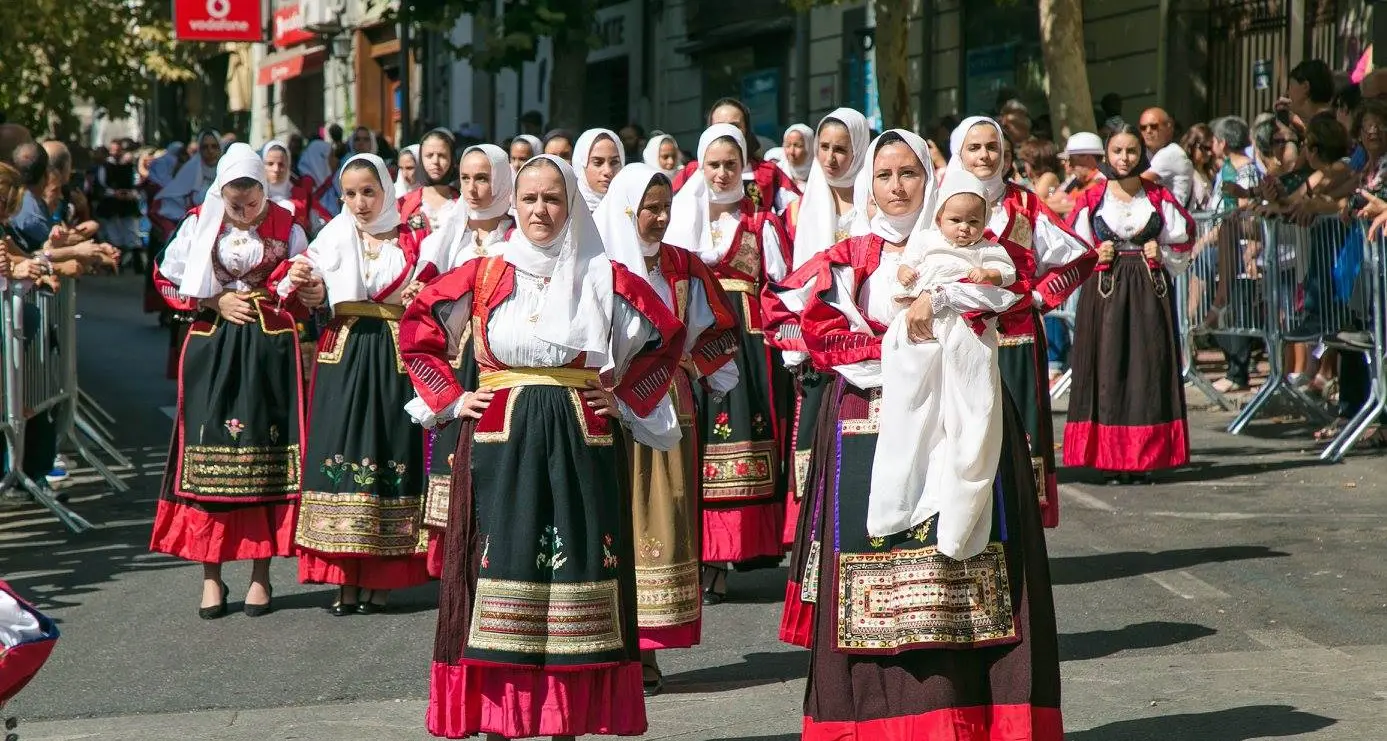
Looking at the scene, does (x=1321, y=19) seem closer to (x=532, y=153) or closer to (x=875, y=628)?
(x=532, y=153)

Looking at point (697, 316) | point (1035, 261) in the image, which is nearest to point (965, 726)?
point (697, 316)

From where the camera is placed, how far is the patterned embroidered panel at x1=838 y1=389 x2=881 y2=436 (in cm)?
590

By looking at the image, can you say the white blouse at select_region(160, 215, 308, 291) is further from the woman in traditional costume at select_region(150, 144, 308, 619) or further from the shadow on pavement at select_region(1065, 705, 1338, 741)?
the shadow on pavement at select_region(1065, 705, 1338, 741)

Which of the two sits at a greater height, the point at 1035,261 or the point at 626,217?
the point at 626,217

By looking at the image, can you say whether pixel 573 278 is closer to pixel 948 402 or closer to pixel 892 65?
pixel 948 402

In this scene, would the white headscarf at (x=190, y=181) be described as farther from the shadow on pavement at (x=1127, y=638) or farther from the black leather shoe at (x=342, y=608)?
the shadow on pavement at (x=1127, y=638)

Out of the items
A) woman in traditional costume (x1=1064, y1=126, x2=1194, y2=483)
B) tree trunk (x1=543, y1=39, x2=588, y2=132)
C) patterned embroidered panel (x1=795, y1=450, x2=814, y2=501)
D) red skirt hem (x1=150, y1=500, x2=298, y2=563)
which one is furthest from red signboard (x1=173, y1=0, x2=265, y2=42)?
patterned embroidered panel (x1=795, y1=450, x2=814, y2=501)

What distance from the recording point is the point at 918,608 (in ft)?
18.8

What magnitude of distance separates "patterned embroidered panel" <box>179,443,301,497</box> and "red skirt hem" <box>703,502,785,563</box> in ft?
6.06

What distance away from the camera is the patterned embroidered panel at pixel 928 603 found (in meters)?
5.71

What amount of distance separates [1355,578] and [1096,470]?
11.9ft

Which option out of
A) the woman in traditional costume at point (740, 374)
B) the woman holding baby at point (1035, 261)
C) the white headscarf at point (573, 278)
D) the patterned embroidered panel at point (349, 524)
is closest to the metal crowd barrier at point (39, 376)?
the patterned embroidered panel at point (349, 524)

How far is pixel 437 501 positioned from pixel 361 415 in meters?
0.76

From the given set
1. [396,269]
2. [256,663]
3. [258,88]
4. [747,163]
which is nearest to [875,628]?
[256,663]
